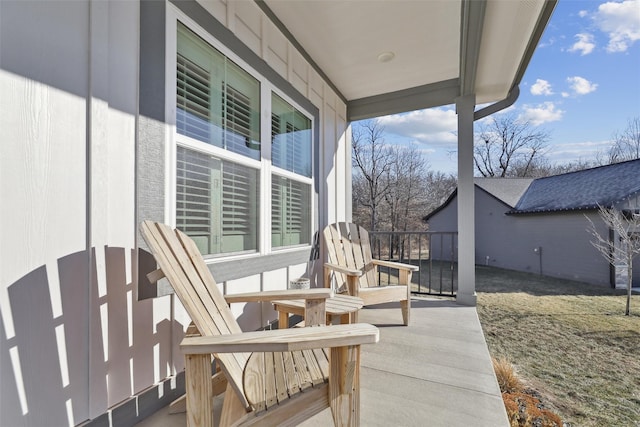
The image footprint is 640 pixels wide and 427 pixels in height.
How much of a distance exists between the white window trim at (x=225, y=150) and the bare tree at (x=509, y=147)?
19.7 m

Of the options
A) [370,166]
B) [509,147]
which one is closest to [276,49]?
[370,166]

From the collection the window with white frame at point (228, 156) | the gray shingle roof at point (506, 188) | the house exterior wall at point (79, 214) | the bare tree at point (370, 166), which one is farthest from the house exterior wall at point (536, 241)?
the house exterior wall at point (79, 214)

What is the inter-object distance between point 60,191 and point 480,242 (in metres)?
13.6

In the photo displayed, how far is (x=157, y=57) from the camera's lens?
170 centimetres

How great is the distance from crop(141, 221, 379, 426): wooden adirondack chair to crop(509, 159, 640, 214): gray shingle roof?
1048 centimetres

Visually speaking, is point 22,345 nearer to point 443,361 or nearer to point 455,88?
point 443,361

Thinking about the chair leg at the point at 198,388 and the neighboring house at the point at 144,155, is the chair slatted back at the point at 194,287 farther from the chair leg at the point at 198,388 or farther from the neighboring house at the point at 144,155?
the neighboring house at the point at 144,155

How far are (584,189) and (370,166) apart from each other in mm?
8867

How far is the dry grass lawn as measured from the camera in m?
2.52

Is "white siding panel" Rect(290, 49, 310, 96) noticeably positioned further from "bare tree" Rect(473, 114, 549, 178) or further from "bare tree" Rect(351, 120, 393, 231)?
"bare tree" Rect(473, 114, 549, 178)

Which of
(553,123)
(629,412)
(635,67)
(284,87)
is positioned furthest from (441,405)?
(553,123)

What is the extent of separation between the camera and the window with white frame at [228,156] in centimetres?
193

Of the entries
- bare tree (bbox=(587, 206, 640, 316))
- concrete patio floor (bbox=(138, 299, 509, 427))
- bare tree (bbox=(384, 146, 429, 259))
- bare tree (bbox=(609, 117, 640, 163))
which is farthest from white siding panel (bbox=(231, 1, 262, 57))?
bare tree (bbox=(609, 117, 640, 163))

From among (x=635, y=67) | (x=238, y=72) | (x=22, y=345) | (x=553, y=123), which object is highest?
(x=635, y=67)
